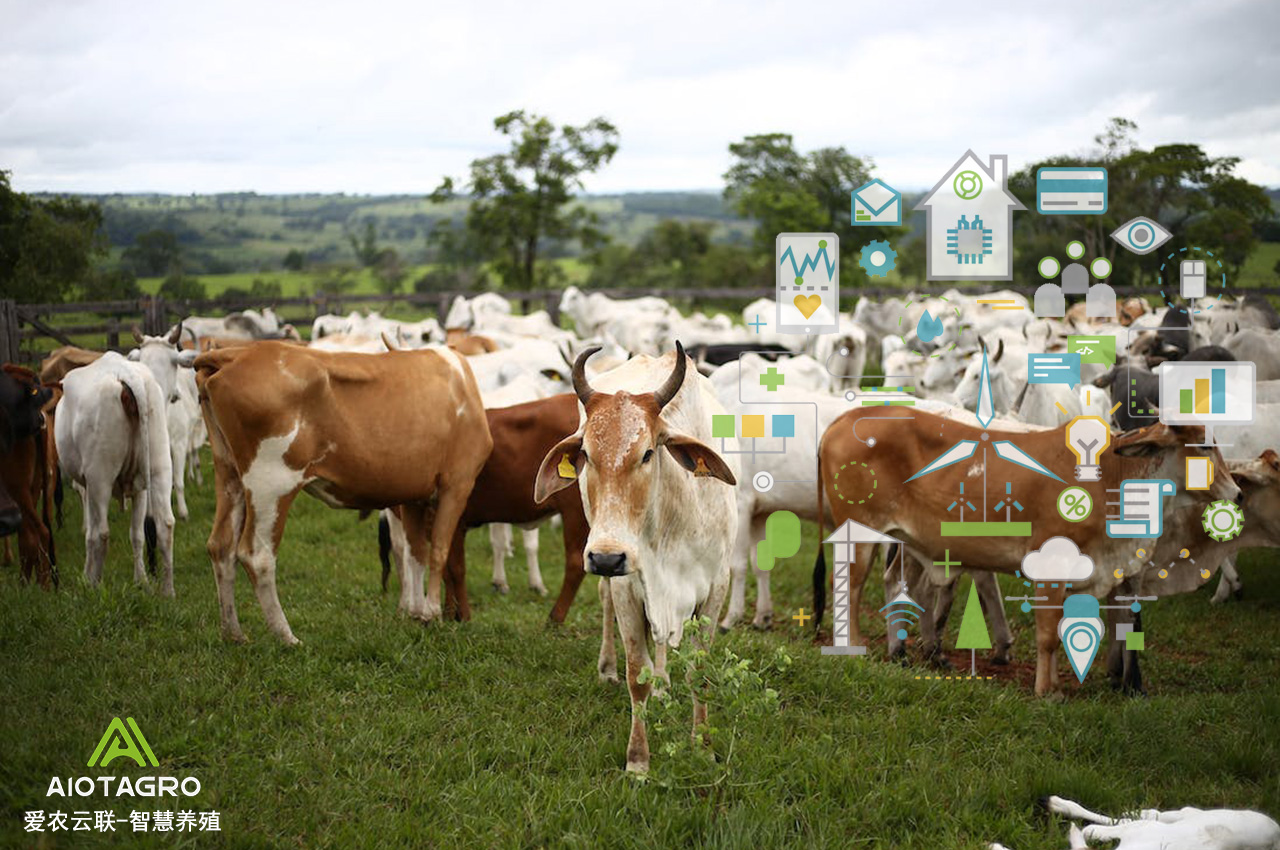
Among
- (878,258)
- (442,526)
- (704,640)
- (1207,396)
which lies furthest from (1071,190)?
(442,526)

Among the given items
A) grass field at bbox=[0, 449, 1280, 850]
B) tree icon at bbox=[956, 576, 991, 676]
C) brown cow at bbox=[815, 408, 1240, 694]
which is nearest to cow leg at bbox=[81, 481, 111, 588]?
grass field at bbox=[0, 449, 1280, 850]

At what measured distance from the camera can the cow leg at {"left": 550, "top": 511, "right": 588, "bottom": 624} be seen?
7.38m

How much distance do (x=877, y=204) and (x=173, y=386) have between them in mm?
7903

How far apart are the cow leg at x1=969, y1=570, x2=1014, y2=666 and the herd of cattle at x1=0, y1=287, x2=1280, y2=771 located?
0.02 m

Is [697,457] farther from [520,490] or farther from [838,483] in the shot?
[520,490]

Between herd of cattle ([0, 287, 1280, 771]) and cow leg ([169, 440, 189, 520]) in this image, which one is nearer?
herd of cattle ([0, 287, 1280, 771])

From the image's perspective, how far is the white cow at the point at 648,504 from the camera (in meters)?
4.38

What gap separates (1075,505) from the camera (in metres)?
6.47

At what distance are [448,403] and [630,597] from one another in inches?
105

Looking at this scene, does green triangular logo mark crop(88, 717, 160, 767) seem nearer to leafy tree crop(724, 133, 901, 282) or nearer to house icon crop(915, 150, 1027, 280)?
house icon crop(915, 150, 1027, 280)

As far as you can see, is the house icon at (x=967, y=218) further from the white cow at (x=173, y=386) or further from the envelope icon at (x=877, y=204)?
the white cow at (x=173, y=386)

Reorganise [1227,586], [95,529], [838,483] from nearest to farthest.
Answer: [838,483] < [95,529] < [1227,586]

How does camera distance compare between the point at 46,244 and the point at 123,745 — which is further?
the point at 46,244

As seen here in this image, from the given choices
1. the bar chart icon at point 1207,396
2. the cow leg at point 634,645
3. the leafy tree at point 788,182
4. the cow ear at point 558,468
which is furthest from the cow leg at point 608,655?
the leafy tree at point 788,182
